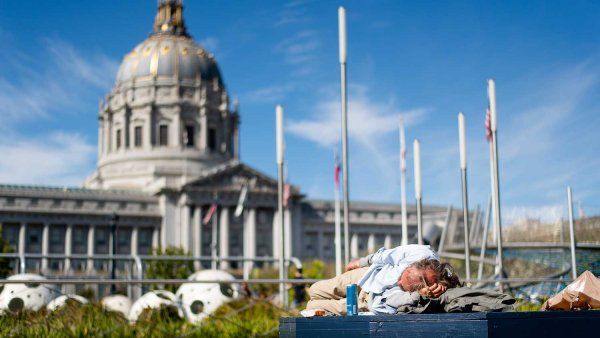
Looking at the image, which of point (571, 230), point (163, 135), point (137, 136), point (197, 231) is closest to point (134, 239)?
point (197, 231)

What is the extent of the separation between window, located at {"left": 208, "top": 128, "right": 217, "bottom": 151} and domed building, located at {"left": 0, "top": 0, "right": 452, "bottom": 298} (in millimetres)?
128

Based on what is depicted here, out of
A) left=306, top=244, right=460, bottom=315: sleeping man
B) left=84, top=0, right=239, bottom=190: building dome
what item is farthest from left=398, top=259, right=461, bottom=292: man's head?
left=84, top=0, right=239, bottom=190: building dome

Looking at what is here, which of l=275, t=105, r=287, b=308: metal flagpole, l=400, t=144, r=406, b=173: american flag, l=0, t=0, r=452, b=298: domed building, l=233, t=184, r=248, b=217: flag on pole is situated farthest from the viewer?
l=0, t=0, r=452, b=298: domed building

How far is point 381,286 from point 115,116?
105880 millimetres

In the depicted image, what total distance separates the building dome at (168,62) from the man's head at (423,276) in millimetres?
104739

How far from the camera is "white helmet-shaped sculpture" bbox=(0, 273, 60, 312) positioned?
1349 cm

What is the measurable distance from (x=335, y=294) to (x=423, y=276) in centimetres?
94

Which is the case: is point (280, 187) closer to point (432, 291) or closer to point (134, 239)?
point (432, 291)

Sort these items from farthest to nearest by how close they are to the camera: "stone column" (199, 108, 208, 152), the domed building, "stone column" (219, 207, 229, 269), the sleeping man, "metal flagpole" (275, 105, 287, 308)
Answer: "stone column" (199, 108, 208, 152)
"stone column" (219, 207, 229, 269)
the domed building
"metal flagpole" (275, 105, 287, 308)
the sleeping man

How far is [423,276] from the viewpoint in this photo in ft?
15.4

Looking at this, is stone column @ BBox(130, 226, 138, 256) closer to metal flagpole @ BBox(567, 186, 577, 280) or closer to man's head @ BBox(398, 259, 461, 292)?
metal flagpole @ BBox(567, 186, 577, 280)

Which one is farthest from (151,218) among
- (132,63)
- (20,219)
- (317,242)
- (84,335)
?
(84,335)

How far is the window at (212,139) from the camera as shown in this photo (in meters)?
107

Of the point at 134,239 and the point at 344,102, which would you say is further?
the point at 134,239
